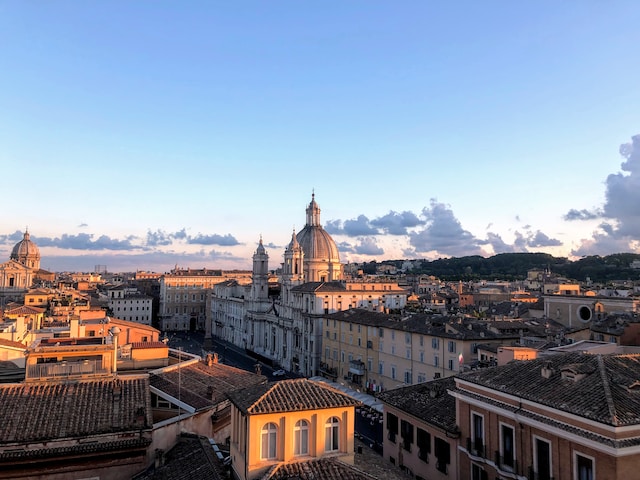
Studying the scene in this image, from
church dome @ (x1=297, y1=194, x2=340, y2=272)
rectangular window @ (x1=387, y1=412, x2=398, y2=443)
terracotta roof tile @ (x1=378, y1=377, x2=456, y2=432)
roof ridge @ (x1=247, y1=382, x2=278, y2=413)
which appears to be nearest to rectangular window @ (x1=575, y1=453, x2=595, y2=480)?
terracotta roof tile @ (x1=378, y1=377, x2=456, y2=432)

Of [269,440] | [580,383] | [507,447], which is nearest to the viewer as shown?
[269,440]

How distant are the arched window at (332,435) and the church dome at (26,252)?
14762 cm

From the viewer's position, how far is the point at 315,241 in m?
100

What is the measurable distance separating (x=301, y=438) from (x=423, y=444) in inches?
411

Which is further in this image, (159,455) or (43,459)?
(159,455)

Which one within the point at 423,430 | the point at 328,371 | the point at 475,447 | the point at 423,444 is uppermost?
the point at 475,447

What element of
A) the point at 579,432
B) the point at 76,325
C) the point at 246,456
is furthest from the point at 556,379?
the point at 76,325

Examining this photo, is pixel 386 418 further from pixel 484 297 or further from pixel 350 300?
pixel 484 297

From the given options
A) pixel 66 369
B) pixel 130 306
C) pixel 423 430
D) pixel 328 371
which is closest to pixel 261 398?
pixel 66 369

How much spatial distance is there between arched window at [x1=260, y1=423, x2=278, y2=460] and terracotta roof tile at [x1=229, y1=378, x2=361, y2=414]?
61cm

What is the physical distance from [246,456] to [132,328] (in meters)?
33.1

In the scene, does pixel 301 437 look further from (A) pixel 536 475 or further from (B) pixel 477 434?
(B) pixel 477 434

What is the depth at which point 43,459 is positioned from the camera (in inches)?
623

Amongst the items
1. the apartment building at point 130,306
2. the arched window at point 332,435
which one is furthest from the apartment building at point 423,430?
the apartment building at point 130,306
